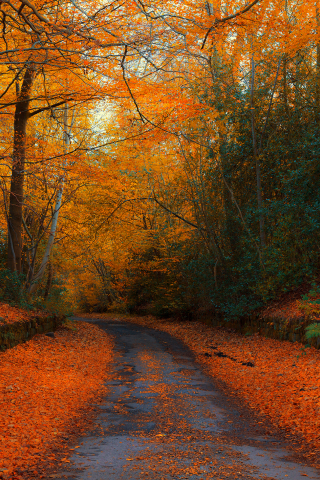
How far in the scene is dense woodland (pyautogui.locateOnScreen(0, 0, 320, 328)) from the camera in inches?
349

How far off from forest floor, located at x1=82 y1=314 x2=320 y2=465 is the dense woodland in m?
1.73

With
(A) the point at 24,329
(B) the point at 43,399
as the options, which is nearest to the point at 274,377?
(B) the point at 43,399

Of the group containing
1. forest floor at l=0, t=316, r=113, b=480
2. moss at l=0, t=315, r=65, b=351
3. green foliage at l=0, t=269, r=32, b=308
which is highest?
green foliage at l=0, t=269, r=32, b=308

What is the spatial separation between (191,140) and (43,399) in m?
9.19

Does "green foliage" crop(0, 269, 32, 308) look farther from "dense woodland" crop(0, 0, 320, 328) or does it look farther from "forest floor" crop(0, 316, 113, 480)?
"forest floor" crop(0, 316, 113, 480)

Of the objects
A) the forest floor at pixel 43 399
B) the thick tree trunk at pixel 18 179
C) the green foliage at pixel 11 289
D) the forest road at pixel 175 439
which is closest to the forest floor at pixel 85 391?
the forest floor at pixel 43 399

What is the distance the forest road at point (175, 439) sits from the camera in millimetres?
3639

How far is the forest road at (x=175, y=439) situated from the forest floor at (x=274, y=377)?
31 cm

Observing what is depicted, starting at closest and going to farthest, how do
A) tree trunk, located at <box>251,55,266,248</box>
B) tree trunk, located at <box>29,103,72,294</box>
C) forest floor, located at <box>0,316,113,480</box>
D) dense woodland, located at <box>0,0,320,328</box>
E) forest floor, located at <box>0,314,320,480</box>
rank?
forest floor, located at <box>0,316,113,480</box>
forest floor, located at <box>0,314,320,480</box>
dense woodland, located at <box>0,0,320,328</box>
tree trunk, located at <box>251,55,266,248</box>
tree trunk, located at <box>29,103,72,294</box>

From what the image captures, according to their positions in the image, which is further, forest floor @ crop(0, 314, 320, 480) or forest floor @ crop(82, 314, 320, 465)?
forest floor @ crop(82, 314, 320, 465)

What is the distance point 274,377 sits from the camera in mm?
7426

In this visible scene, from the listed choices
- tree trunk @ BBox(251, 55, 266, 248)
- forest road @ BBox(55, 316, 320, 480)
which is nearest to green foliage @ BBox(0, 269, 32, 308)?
forest road @ BBox(55, 316, 320, 480)

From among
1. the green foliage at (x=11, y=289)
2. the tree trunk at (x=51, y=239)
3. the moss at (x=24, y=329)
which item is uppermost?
the tree trunk at (x=51, y=239)

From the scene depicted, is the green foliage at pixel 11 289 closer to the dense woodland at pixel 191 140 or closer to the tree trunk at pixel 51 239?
the dense woodland at pixel 191 140
